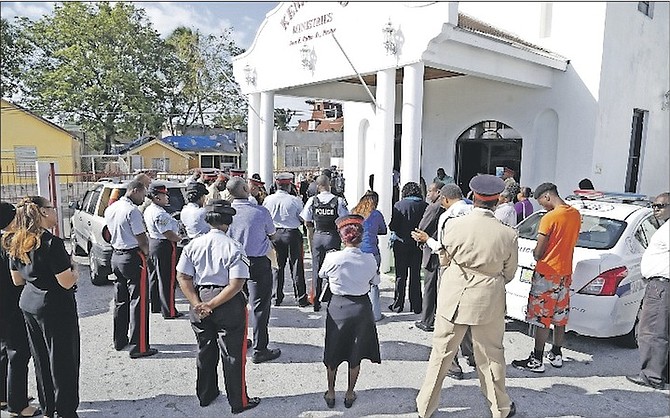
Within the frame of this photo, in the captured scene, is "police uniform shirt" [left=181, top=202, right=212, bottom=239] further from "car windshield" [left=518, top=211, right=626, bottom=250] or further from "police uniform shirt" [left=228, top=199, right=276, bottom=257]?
"car windshield" [left=518, top=211, right=626, bottom=250]

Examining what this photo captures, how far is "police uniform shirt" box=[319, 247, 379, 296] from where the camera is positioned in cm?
371

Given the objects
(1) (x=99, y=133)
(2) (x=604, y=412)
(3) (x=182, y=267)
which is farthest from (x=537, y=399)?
(1) (x=99, y=133)

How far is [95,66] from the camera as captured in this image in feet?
93.9

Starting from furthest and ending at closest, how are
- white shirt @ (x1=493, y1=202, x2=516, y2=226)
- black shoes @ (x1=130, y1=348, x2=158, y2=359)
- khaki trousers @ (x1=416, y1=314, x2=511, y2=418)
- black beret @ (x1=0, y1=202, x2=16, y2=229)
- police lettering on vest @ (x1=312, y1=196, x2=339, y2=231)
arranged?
1. white shirt @ (x1=493, y1=202, x2=516, y2=226)
2. police lettering on vest @ (x1=312, y1=196, x2=339, y2=231)
3. black shoes @ (x1=130, y1=348, x2=158, y2=359)
4. khaki trousers @ (x1=416, y1=314, x2=511, y2=418)
5. black beret @ (x1=0, y1=202, x2=16, y2=229)

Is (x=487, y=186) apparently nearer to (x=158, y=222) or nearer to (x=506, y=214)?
(x=506, y=214)

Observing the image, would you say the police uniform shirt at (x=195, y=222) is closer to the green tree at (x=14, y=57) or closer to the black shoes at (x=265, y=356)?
the black shoes at (x=265, y=356)

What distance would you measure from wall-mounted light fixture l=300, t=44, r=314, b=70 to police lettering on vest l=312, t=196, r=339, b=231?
199 inches

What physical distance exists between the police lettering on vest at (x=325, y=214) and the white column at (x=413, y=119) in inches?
92.3

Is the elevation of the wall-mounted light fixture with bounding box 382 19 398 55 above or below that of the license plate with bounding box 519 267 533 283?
above

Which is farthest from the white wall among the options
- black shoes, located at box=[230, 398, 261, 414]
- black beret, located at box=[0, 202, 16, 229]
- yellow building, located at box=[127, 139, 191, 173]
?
yellow building, located at box=[127, 139, 191, 173]

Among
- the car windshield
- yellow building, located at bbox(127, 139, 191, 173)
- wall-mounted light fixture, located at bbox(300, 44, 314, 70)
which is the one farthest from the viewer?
yellow building, located at bbox(127, 139, 191, 173)

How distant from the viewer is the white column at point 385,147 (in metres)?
8.06

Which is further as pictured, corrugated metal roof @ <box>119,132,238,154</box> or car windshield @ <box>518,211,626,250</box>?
corrugated metal roof @ <box>119,132,238,154</box>

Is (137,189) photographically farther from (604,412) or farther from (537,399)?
(604,412)
